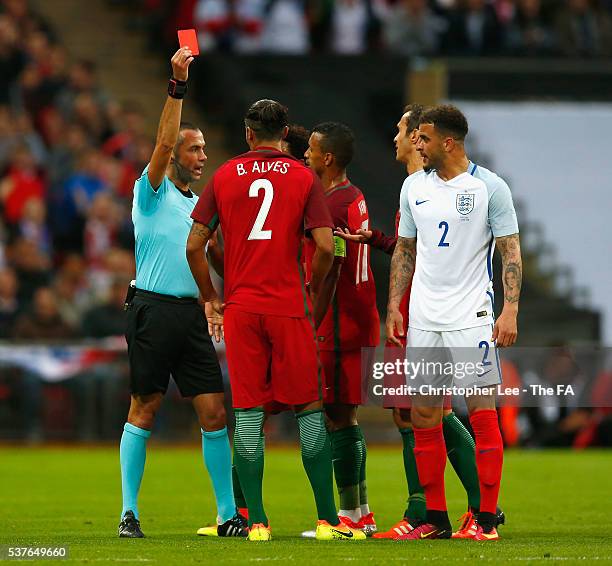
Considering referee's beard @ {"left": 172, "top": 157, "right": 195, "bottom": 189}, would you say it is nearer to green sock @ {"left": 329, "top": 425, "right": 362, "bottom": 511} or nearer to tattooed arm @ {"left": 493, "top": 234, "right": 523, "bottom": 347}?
green sock @ {"left": 329, "top": 425, "right": 362, "bottom": 511}

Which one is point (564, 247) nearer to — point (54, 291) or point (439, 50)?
point (439, 50)

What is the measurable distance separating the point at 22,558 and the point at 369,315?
3072 millimetres

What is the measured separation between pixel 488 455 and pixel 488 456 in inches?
0.4

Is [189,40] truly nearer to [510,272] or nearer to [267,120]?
[267,120]

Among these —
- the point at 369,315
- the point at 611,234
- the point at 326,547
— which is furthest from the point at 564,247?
the point at 326,547

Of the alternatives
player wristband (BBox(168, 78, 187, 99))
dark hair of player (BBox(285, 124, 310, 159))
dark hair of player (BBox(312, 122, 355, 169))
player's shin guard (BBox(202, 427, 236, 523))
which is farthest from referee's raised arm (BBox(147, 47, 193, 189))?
player's shin guard (BBox(202, 427, 236, 523))

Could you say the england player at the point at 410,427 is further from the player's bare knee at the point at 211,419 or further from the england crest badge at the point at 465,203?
the player's bare knee at the point at 211,419

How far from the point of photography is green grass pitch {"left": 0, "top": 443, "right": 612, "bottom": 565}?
359 inches

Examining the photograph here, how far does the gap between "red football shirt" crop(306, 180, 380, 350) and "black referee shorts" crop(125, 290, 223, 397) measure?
81 centimetres

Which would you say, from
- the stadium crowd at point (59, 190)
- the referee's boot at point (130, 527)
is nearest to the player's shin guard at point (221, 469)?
the referee's boot at point (130, 527)

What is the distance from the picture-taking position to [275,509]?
42.3 feet

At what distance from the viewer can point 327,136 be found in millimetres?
10938

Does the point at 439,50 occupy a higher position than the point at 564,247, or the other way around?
the point at 439,50

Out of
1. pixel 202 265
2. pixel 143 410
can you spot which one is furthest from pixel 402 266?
pixel 143 410
